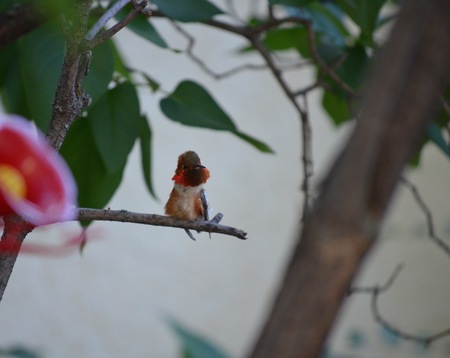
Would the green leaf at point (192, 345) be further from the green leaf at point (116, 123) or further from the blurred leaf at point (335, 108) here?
the blurred leaf at point (335, 108)

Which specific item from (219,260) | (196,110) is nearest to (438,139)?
(196,110)

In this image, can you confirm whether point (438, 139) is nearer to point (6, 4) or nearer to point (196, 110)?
point (196, 110)

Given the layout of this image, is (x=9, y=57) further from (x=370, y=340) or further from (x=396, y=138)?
(x=370, y=340)

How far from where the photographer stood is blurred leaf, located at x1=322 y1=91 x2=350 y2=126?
0.92 metres

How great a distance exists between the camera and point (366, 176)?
233 millimetres

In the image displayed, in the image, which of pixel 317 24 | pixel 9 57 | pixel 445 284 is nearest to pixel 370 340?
pixel 445 284

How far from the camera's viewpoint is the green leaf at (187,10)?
60 centimetres

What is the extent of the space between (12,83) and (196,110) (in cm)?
21

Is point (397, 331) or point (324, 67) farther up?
point (324, 67)

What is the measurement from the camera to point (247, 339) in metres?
1.99

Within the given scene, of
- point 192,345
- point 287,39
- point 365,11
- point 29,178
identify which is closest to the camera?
point 29,178

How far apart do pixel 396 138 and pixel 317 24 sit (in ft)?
2.21

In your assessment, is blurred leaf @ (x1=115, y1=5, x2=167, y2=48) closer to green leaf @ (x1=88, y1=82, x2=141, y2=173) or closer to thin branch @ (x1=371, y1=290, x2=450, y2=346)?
green leaf @ (x1=88, y1=82, x2=141, y2=173)

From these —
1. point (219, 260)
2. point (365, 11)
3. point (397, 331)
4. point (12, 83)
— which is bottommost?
point (219, 260)
